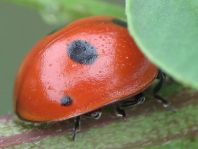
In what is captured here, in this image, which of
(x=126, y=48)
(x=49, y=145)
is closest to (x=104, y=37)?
(x=126, y=48)

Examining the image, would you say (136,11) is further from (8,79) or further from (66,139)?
(8,79)

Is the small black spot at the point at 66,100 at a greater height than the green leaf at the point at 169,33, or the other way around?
the green leaf at the point at 169,33

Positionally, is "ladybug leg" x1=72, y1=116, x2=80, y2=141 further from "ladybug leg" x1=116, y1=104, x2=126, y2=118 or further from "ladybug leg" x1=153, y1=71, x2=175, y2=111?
"ladybug leg" x1=153, y1=71, x2=175, y2=111

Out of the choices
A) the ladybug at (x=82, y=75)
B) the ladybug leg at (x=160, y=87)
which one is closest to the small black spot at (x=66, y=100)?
the ladybug at (x=82, y=75)

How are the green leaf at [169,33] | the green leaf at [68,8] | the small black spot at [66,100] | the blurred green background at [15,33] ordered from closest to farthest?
1. the green leaf at [169,33]
2. the small black spot at [66,100]
3. the green leaf at [68,8]
4. the blurred green background at [15,33]

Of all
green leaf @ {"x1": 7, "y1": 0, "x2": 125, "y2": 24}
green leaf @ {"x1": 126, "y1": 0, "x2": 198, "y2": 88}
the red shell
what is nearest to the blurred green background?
green leaf @ {"x1": 7, "y1": 0, "x2": 125, "y2": 24}

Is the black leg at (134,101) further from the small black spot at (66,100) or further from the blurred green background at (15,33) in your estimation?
the blurred green background at (15,33)
